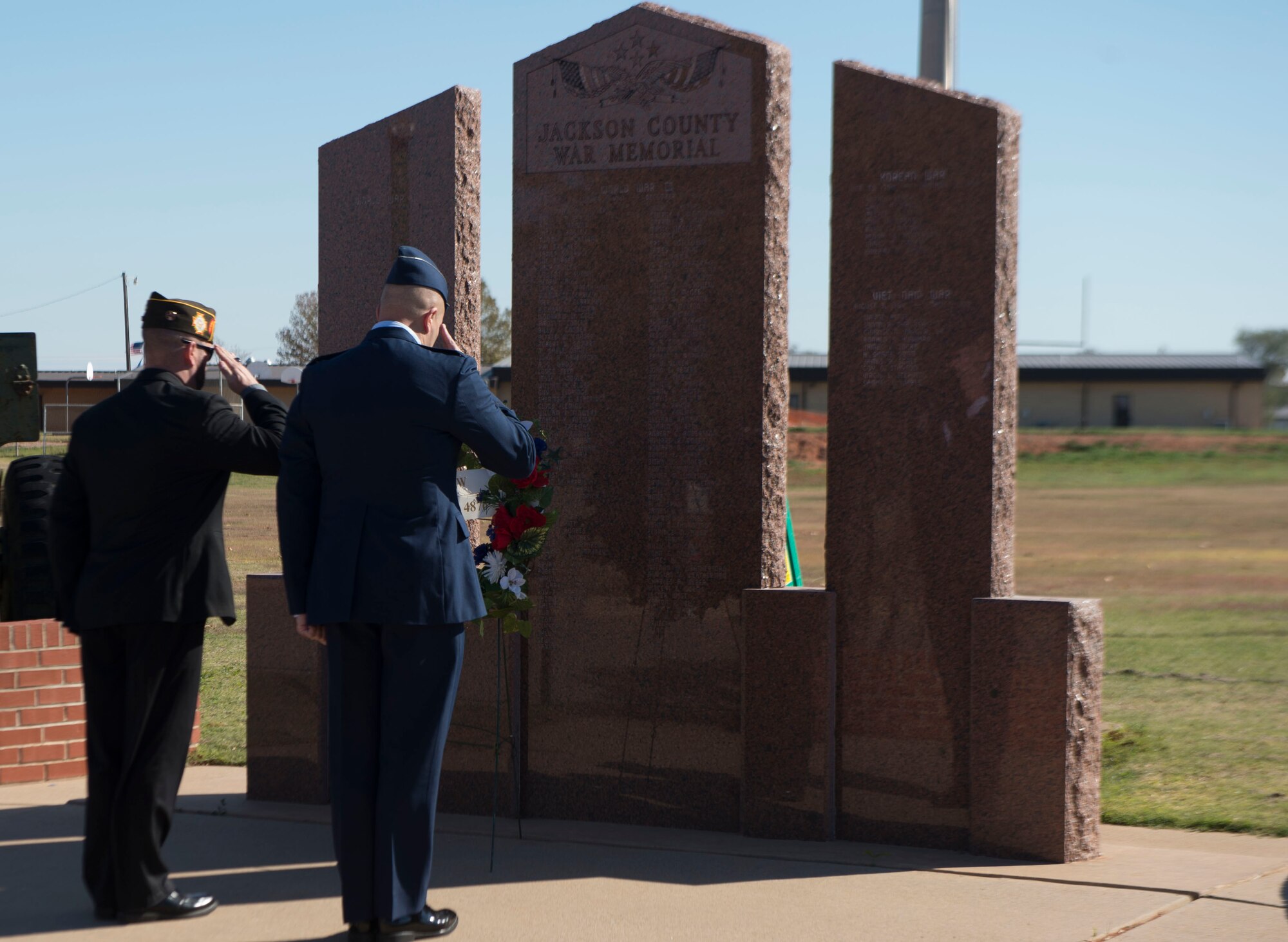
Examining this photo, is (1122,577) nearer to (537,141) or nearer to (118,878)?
(537,141)

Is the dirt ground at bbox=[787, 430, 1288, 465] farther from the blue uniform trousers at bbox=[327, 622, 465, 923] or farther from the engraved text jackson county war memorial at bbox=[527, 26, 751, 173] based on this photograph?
the blue uniform trousers at bbox=[327, 622, 465, 923]

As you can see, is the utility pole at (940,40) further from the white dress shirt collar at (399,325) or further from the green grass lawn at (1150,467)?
the green grass lawn at (1150,467)

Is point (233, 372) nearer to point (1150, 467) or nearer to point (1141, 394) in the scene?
point (1150, 467)

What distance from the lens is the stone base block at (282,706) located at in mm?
5957

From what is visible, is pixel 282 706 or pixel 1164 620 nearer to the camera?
pixel 282 706

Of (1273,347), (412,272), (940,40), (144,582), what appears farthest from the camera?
(1273,347)

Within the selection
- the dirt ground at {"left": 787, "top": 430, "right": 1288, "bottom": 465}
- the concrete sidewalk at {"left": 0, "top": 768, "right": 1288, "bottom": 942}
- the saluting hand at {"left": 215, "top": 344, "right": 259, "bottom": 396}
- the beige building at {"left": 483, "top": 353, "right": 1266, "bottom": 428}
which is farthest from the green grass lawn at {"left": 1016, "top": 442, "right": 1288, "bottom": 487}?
the saluting hand at {"left": 215, "top": 344, "right": 259, "bottom": 396}

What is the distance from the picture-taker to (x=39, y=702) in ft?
20.5

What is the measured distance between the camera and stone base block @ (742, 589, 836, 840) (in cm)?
523

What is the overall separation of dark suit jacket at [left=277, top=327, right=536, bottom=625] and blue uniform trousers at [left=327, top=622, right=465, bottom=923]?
104 millimetres

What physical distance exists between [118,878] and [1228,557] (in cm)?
1948

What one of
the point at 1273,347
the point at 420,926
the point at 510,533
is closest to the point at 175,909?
the point at 420,926

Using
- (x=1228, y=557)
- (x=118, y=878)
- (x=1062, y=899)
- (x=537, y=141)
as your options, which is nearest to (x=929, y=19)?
(x=537, y=141)

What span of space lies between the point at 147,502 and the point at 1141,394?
55340 millimetres
